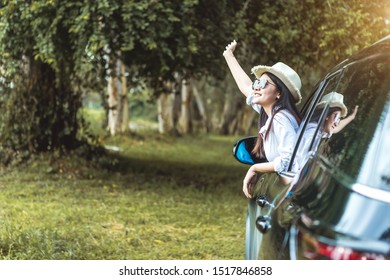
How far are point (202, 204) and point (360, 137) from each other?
3991 mm

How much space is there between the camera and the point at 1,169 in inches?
227

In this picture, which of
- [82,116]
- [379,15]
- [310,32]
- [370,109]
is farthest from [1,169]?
[370,109]

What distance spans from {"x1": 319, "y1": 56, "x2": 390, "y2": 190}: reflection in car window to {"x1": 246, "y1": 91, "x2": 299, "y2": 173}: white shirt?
0.82 feet

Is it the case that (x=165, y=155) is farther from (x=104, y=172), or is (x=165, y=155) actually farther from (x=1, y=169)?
(x=1, y=169)

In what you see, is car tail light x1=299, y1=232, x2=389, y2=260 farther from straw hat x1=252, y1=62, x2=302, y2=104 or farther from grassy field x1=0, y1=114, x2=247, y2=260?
grassy field x1=0, y1=114, x2=247, y2=260

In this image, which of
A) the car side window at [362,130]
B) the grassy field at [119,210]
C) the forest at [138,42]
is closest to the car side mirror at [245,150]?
the car side window at [362,130]

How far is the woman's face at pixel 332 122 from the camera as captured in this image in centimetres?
223

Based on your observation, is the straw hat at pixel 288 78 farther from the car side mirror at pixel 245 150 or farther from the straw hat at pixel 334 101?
the car side mirror at pixel 245 150

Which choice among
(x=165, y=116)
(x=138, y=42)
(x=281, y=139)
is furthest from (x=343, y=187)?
(x=165, y=116)

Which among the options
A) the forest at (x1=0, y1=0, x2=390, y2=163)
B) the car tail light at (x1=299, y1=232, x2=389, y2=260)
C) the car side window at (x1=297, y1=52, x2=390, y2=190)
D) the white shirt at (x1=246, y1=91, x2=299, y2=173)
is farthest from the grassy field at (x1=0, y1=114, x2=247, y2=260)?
the car tail light at (x1=299, y1=232, x2=389, y2=260)

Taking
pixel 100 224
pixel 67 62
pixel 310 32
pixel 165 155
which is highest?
pixel 310 32

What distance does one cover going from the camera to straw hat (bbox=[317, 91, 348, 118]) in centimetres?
226

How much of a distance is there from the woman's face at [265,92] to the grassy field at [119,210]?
1.31 meters

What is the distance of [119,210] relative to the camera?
17.4 ft
